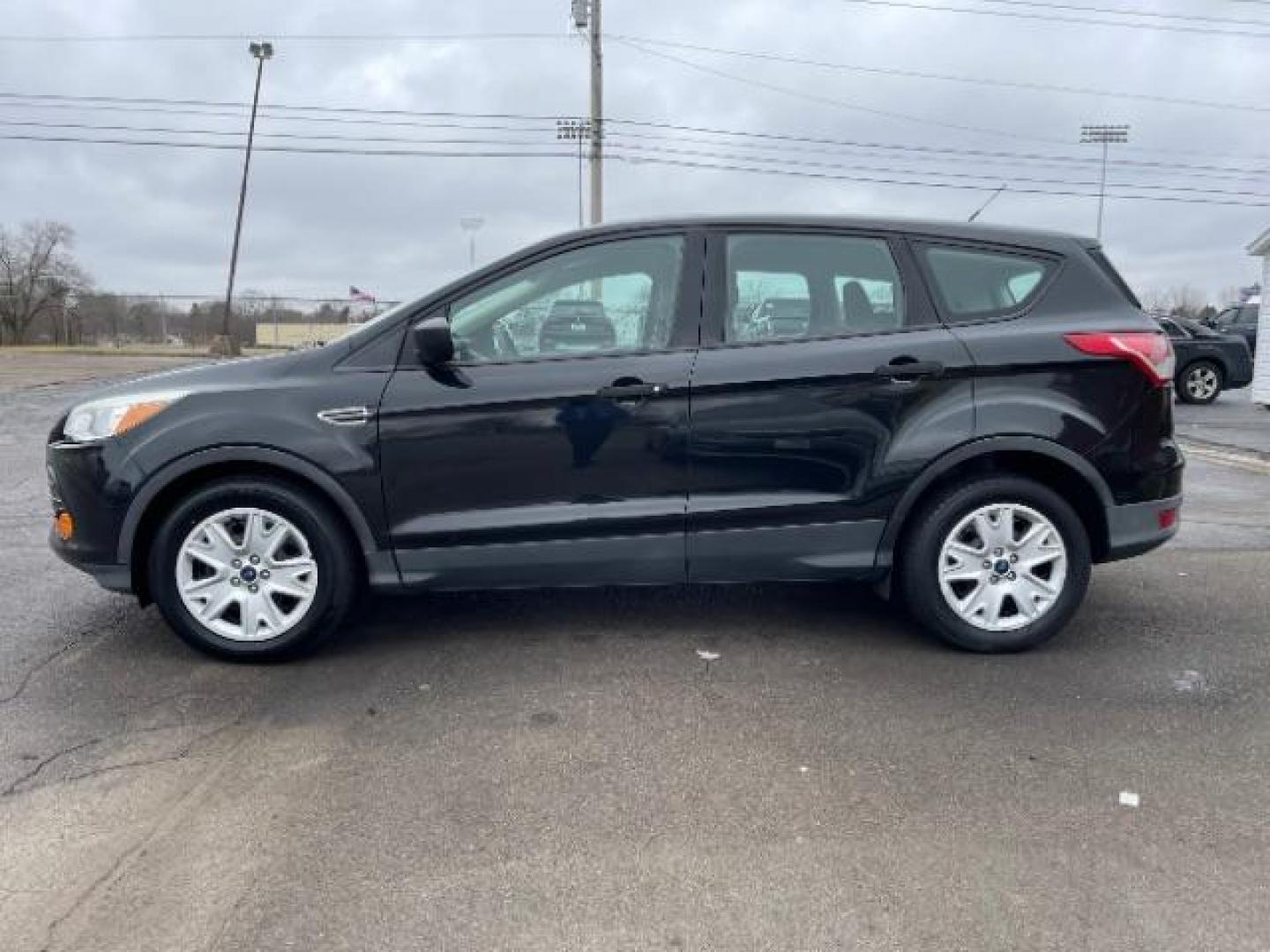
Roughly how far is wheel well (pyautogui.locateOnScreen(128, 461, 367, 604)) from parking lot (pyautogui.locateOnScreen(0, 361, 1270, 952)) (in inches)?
19.4

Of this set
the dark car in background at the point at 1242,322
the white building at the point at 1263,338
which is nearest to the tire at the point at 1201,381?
the white building at the point at 1263,338

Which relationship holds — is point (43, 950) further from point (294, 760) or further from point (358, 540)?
point (358, 540)

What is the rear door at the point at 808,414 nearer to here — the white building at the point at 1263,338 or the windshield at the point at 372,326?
the windshield at the point at 372,326

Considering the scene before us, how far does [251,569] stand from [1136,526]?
3.65 metres

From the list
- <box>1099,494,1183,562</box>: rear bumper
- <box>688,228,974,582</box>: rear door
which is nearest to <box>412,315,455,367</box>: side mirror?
<box>688,228,974,582</box>: rear door

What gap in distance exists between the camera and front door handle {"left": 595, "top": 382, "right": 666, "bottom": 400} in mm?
3863

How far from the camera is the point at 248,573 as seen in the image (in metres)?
3.92

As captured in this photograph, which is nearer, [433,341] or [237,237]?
[433,341]

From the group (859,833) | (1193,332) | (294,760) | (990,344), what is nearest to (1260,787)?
(859,833)

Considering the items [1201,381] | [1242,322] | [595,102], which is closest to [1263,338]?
[1201,381]

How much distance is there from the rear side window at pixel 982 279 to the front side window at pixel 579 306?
3.62ft

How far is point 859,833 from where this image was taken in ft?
8.98

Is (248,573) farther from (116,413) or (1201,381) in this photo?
(1201,381)

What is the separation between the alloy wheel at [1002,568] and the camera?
405 cm
